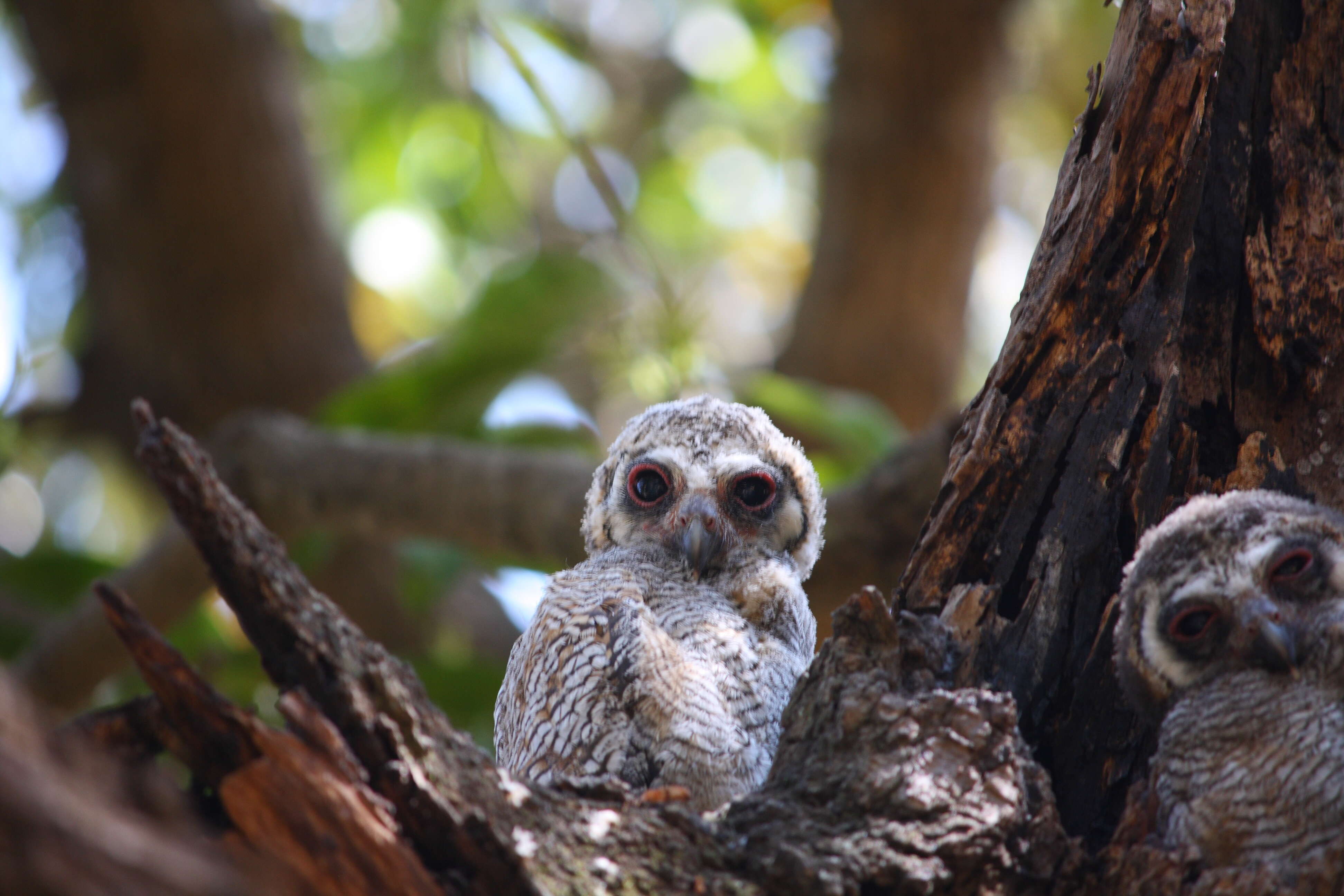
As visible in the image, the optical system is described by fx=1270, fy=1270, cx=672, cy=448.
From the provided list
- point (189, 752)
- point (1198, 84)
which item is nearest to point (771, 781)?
point (189, 752)

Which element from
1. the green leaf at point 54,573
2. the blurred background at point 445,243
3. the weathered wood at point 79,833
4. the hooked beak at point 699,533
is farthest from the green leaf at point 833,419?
the weathered wood at point 79,833

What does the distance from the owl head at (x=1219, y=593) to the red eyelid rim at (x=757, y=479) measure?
42.3 inches

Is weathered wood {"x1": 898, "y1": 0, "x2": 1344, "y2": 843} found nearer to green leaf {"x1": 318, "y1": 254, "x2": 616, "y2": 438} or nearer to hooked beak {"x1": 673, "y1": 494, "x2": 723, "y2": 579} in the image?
hooked beak {"x1": 673, "y1": 494, "x2": 723, "y2": 579}

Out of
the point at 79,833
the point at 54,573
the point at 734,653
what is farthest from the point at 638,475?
the point at 54,573

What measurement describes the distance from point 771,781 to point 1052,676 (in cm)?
64

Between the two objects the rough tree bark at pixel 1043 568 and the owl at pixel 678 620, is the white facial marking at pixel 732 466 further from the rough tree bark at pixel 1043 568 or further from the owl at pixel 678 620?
the rough tree bark at pixel 1043 568

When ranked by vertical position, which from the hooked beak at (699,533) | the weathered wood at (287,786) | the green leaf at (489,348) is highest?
the green leaf at (489,348)

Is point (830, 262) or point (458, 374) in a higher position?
point (830, 262)

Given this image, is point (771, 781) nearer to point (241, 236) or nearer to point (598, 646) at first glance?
point (598, 646)

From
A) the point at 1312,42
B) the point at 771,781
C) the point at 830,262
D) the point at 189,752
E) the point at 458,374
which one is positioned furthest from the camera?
A: the point at 830,262

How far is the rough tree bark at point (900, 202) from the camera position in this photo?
743cm

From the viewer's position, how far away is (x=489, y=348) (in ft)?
18.9

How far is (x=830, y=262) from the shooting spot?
25.2 feet

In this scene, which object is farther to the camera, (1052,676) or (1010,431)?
(1010,431)
